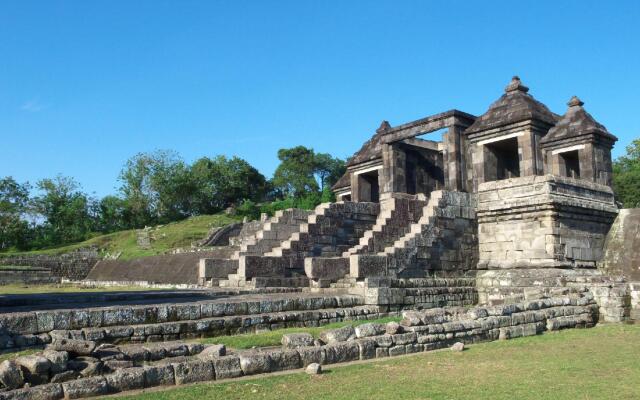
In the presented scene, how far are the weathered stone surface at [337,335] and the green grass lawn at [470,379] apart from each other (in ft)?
2.14

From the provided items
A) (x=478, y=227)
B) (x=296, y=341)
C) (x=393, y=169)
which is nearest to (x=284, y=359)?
(x=296, y=341)

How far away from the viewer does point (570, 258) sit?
1527cm

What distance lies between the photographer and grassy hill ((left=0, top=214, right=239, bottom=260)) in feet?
124

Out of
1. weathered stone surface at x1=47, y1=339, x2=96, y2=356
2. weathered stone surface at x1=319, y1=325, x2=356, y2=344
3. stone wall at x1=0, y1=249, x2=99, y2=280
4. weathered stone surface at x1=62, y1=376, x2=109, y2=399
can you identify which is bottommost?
weathered stone surface at x1=62, y1=376, x2=109, y2=399

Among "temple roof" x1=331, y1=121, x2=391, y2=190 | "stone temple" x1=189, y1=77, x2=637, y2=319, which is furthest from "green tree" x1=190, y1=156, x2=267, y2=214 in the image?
"stone temple" x1=189, y1=77, x2=637, y2=319

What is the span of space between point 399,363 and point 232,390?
2.55 metres

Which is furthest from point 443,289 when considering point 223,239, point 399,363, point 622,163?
point 622,163

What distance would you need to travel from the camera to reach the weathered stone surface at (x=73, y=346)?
20.3ft

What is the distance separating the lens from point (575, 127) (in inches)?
757

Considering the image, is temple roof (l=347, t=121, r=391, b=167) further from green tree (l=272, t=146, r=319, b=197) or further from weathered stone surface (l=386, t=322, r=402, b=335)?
green tree (l=272, t=146, r=319, b=197)

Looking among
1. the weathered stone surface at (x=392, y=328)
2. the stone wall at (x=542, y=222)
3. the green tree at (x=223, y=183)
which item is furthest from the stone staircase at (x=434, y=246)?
the green tree at (x=223, y=183)

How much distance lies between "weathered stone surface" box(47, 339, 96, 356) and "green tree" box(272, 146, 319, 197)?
61.0m

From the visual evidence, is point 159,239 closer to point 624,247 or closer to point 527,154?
point 527,154

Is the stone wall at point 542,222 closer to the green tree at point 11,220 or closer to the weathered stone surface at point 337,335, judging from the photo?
the weathered stone surface at point 337,335
